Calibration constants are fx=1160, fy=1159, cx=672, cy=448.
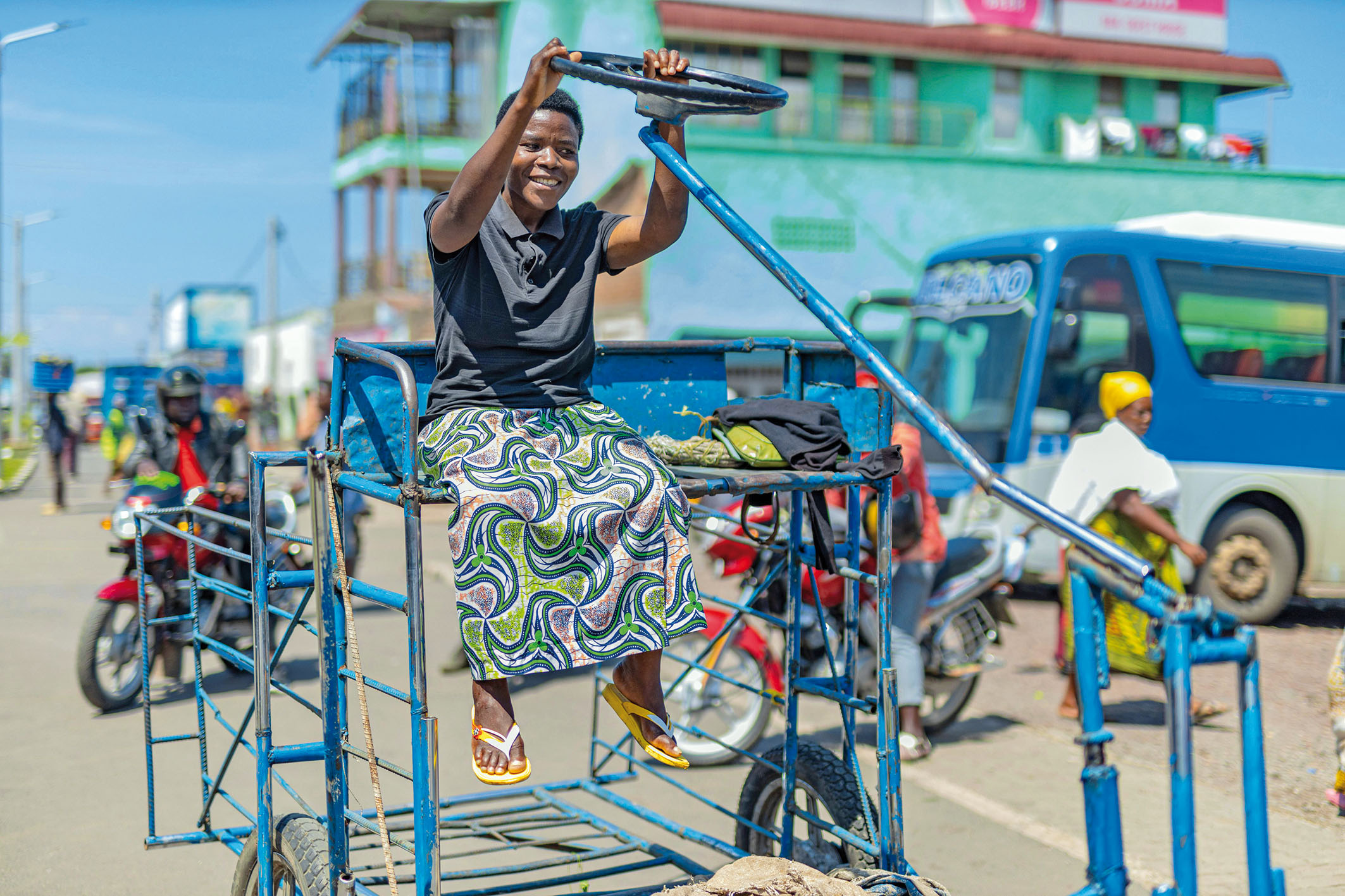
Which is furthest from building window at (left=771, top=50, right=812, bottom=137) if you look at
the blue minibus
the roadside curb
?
the roadside curb

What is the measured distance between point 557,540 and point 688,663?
122 cm

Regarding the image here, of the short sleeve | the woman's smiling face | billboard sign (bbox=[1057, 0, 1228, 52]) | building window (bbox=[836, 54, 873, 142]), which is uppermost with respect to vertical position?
billboard sign (bbox=[1057, 0, 1228, 52])

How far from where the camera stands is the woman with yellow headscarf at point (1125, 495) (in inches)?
233

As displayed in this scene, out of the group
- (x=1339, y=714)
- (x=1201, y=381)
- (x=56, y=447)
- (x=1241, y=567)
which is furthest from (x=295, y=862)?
(x=56, y=447)

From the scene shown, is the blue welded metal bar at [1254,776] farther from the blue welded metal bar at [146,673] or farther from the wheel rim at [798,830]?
the blue welded metal bar at [146,673]

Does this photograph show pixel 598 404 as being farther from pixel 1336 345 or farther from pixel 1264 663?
pixel 1336 345

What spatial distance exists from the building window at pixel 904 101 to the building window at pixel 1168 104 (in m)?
6.36

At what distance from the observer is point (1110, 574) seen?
188cm

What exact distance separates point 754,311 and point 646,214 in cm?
1769

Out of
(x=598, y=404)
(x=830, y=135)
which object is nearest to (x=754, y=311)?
(x=830, y=135)

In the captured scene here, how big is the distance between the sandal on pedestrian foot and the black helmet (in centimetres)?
480

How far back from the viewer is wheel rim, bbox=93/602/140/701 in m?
6.57

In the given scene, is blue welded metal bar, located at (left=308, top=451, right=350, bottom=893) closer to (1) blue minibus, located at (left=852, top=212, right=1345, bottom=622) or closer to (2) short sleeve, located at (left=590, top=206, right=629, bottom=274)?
(2) short sleeve, located at (left=590, top=206, right=629, bottom=274)

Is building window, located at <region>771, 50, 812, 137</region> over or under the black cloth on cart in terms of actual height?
over
